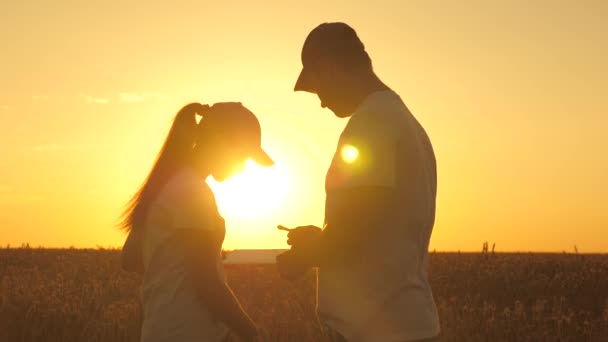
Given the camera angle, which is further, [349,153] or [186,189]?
[186,189]

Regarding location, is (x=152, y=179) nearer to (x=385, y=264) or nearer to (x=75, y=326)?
(x=385, y=264)

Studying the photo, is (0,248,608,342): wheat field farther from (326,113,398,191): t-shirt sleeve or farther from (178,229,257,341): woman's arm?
(326,113,398,191): t-shirt sleeve

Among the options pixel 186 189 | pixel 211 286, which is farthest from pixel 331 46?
pixel 211 286

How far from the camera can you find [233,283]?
14.1m

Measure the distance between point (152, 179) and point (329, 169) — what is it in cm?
111

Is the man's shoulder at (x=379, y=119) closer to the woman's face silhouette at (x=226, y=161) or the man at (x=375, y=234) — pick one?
the man at (x=375, y=234)

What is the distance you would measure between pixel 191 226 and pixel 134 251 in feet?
1.70

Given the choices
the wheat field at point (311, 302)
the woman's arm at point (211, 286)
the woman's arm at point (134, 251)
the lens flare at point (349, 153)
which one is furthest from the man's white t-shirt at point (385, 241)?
the wheat field at point (311, 302)

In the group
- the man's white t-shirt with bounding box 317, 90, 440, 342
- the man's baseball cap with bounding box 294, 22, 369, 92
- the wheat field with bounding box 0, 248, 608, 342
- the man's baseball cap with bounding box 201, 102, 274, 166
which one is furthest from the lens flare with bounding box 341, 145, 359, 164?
the wheat field with bounding box 0, 248, 608, 342

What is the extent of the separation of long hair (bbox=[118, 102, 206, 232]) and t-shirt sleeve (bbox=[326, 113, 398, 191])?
1008 millimetres

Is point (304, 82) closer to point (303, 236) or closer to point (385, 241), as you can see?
point (303, 236)

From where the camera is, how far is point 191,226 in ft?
13.4

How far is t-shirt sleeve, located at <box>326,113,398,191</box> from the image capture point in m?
3.47

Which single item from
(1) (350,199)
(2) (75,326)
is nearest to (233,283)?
(2) (75,326)
